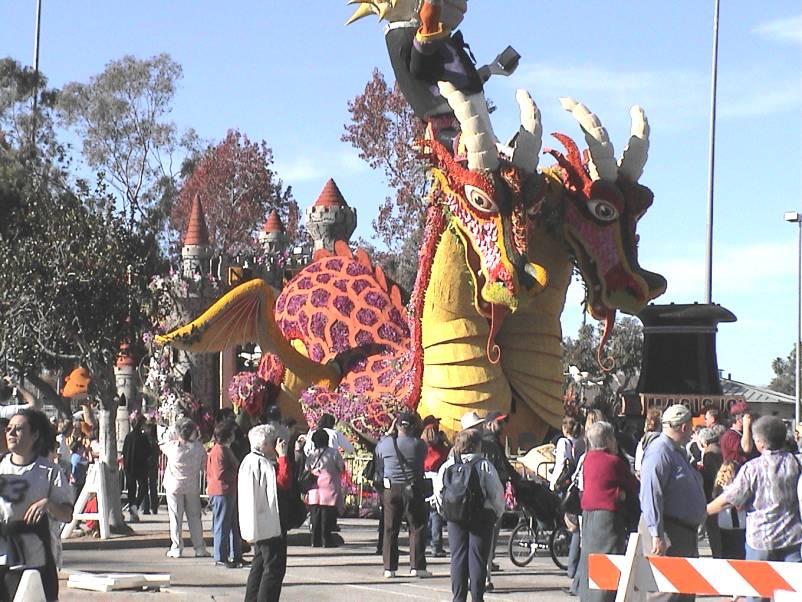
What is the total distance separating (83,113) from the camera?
5616 centimetres

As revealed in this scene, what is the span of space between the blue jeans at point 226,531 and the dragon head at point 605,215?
685 cm

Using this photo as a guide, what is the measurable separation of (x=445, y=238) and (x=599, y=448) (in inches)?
407

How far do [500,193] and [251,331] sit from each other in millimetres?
5253

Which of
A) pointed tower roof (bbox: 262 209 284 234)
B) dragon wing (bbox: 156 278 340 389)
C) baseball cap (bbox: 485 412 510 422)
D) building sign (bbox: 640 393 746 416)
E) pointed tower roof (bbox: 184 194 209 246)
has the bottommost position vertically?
baseball cap (bbox: 485 412 510 422)

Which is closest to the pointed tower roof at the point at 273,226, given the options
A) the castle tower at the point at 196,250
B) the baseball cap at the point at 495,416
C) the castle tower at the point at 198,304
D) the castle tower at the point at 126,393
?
the castle tower at the point at 198,304

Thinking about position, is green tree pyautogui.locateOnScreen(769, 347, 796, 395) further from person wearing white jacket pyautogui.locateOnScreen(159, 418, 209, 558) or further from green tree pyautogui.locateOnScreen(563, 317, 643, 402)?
person wearing white jacket pyautogui.locateOnScreen(159, 418, 209, 558)

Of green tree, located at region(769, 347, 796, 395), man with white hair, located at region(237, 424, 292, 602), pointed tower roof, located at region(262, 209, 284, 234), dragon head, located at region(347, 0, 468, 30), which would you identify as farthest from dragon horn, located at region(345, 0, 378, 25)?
green tree, located at region(769, 347, 796, 395)

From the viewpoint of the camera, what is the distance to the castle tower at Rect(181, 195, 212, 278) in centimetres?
4209

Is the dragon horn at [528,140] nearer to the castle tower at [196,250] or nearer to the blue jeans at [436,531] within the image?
the blue jeans at [436,531]

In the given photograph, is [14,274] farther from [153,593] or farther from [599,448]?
[599,448]

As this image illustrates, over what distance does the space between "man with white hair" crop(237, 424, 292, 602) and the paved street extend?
1919mm

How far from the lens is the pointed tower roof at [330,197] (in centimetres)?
3250

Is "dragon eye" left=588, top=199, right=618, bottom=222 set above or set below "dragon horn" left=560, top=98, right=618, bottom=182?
below

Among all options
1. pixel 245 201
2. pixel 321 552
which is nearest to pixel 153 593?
pixel 321 552
